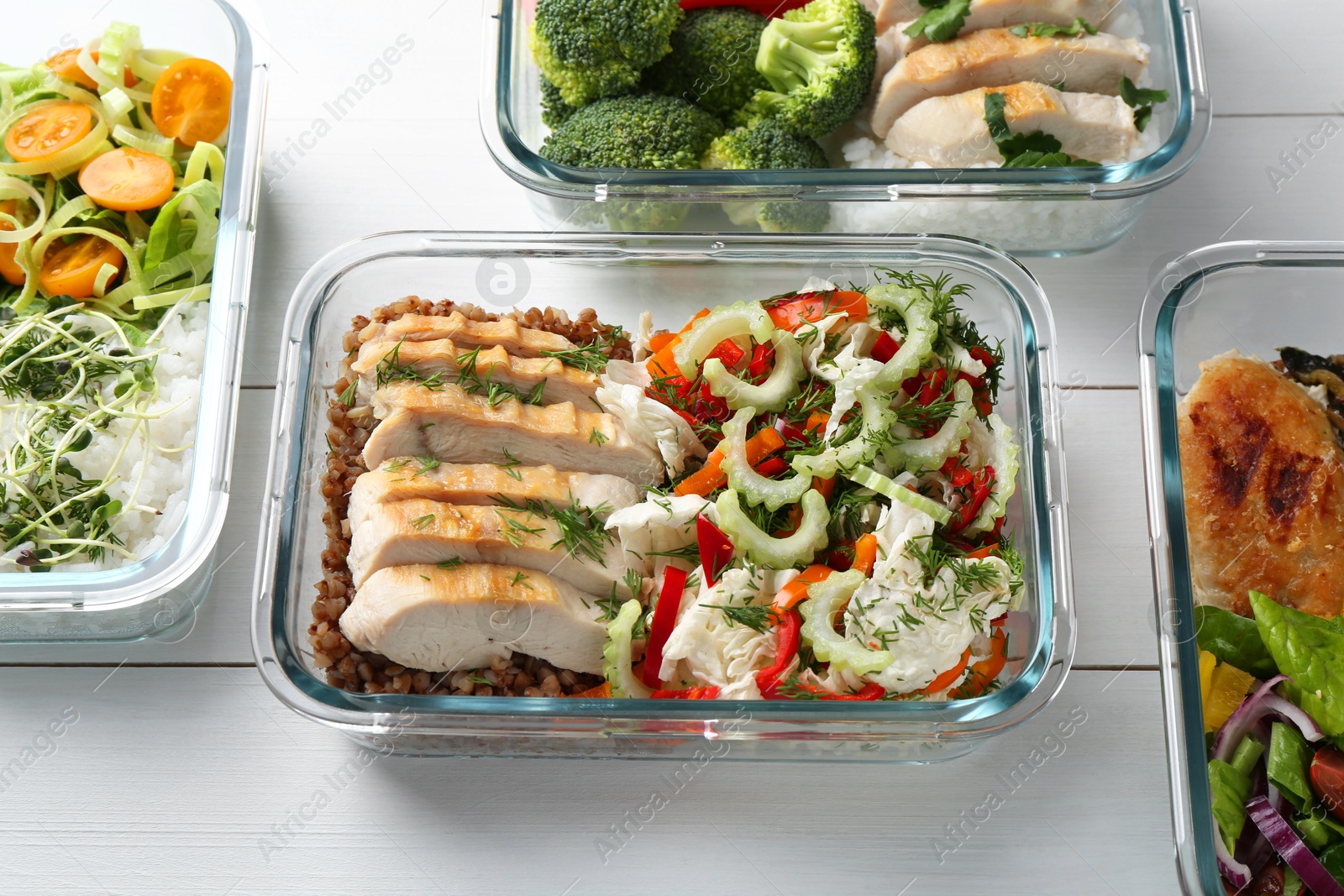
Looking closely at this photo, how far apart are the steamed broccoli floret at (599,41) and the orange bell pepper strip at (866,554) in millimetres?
1170

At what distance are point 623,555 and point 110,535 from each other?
103 cm

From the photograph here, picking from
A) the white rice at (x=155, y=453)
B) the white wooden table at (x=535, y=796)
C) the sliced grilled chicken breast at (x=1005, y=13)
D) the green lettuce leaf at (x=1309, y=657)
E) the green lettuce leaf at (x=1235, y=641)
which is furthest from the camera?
the sliced grilled chicken breast at (x=1005, y=13)

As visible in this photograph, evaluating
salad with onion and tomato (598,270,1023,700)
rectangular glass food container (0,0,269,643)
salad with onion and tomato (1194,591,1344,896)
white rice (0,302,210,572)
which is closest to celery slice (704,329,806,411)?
salad with onion and tomato (598,270,1023,700)

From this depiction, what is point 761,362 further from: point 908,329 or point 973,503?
point 973,503

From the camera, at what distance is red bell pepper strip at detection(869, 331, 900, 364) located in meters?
1.92

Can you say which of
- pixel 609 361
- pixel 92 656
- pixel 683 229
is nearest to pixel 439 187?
pixel 683 229

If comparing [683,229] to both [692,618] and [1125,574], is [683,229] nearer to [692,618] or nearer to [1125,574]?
[692,618]

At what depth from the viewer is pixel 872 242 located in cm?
207

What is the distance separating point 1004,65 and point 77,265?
205cm

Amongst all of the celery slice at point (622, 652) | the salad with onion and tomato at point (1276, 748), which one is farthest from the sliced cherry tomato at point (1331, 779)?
the celery slice at point (622, 652)

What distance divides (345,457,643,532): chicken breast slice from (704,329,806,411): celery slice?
257 mm

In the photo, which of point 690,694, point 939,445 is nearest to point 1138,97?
point 939,445

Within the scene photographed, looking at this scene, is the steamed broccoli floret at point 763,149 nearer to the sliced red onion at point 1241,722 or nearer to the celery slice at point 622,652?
the celery slice at point 622,652

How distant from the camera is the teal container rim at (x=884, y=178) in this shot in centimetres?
210
